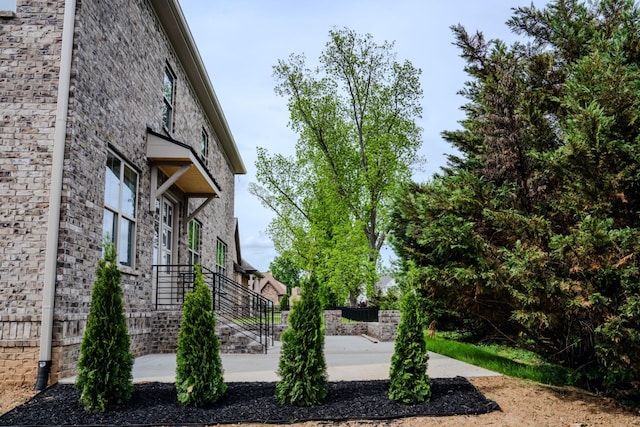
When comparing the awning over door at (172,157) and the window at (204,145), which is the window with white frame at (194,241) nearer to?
the window at (204,145)

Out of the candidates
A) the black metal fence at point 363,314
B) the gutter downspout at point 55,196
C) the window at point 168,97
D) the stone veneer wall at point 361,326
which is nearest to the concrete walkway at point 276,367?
the gutter downspout at point 55,196

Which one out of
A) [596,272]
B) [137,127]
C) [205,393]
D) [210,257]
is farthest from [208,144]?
[596,272]

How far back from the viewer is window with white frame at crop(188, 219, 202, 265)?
47.0 feet

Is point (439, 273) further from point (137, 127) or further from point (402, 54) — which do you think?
point (402, 54)

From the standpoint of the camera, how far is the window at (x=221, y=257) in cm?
1887

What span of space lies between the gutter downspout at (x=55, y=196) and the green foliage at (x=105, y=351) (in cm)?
134

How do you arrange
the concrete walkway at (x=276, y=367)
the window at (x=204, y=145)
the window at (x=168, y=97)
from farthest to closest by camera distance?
the window at (x=204, y=145) < the window at (x=168, y=97) < the concrete walkway at (x=276, y=367)

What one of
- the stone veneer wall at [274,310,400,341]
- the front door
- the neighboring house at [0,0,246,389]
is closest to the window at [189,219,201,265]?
the front door

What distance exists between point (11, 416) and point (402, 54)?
22.7 meters

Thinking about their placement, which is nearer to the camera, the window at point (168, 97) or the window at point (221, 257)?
the window at point (168, 97)

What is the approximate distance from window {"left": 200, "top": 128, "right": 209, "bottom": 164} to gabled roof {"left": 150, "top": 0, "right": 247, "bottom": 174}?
27.8 inches

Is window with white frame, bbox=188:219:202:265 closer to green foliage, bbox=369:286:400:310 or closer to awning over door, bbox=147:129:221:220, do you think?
awning over door, bbox=147:129:221:220

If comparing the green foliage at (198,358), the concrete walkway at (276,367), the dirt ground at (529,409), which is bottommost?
the dirt ground at (529,409)

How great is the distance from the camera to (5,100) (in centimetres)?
721
